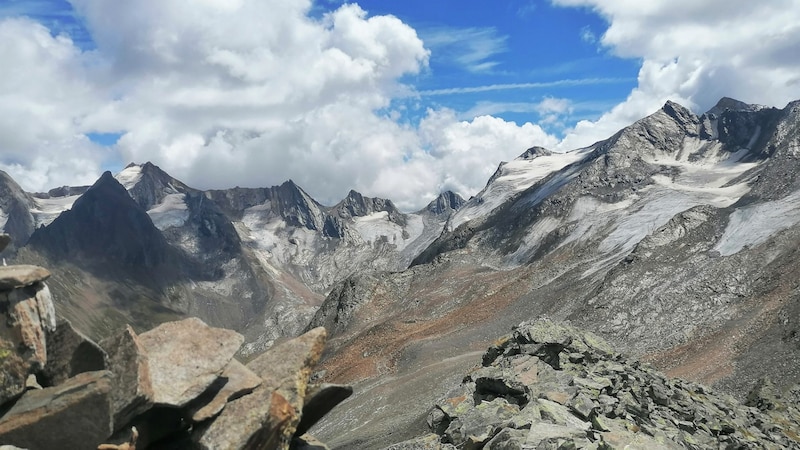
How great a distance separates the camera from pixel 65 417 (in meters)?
10.1

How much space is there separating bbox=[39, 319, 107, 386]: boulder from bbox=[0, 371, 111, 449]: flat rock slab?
2.11 feet

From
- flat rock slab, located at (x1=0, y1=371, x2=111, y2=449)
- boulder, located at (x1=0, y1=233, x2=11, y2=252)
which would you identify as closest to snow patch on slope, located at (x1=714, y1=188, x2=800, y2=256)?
flat rock slab, located at (x1=0, y1=371, x2=111, y2=449)

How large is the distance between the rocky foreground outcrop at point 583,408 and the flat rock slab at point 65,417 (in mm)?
9213

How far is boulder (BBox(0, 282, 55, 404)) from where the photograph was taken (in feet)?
33.4

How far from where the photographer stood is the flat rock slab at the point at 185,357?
11.4 metres

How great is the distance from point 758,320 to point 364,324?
59.0 m

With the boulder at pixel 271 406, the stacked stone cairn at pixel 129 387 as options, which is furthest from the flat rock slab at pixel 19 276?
the boulder at pixel 271 406

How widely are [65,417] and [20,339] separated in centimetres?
164

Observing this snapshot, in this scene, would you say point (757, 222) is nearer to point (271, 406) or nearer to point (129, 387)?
point (271, 406)

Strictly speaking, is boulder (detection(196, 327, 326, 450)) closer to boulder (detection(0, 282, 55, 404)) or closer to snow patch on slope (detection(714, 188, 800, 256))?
boulder (detection(0, 282, 55, 404))

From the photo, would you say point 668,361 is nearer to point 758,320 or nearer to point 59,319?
point 758,320

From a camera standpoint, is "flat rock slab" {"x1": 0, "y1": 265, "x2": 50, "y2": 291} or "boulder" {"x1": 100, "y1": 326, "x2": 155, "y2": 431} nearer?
"flat rock slab" {"x1": 0, "y1": 265, "x2": 50, "y2": 291}

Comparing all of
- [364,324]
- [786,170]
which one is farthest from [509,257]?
[786,170]

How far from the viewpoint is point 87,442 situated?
1021cm
